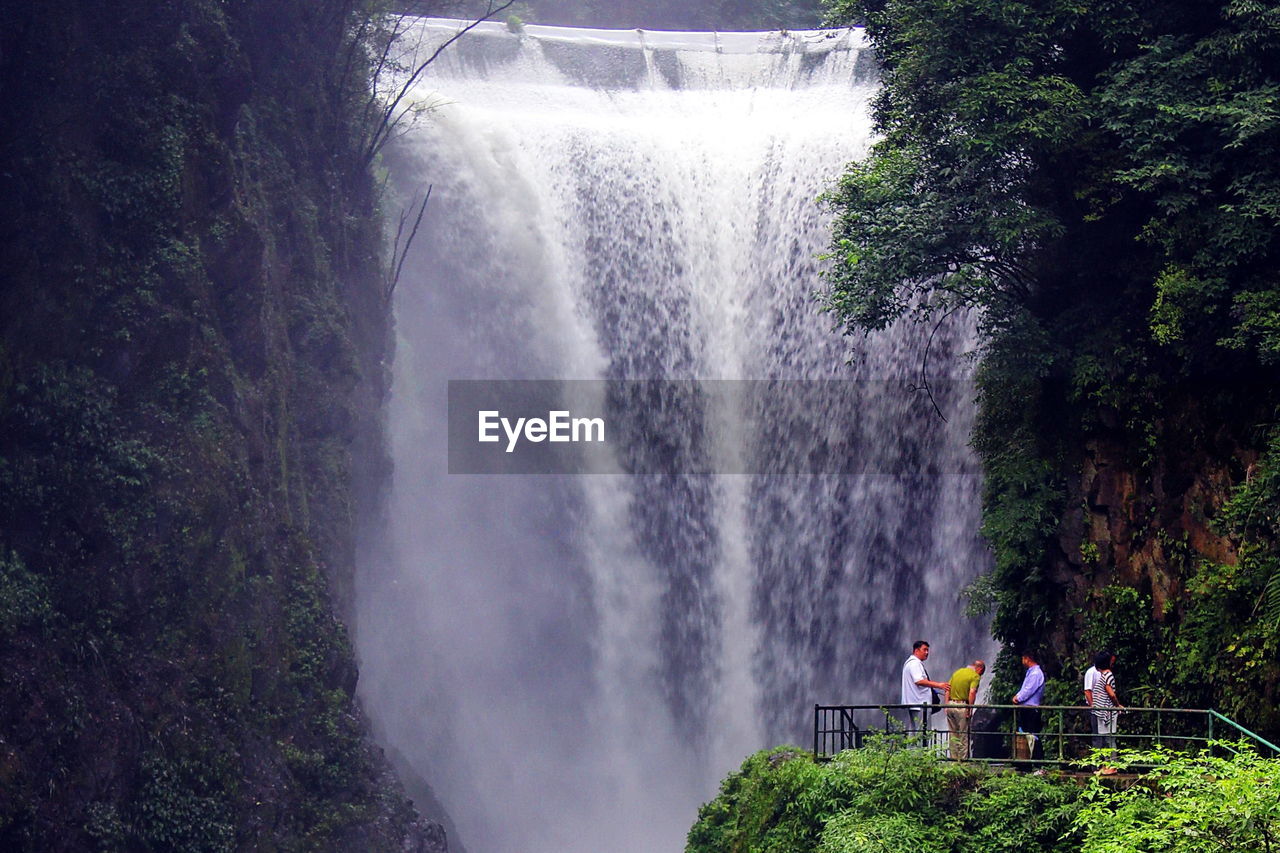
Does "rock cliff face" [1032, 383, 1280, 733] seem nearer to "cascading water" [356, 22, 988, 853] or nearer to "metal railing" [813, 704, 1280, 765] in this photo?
"metal railing" [813, 704, 1280, 765]

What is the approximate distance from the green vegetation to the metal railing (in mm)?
331

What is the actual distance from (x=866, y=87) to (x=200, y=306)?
21476mm

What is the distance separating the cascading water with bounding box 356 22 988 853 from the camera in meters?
28.7

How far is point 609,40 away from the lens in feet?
142

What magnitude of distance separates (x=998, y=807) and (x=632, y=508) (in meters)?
19.6

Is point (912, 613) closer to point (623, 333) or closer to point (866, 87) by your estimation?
point (623, 333)

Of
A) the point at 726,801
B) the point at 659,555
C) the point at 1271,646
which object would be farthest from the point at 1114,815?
the point at 659,555

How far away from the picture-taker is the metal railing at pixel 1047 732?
13484 millimetres
